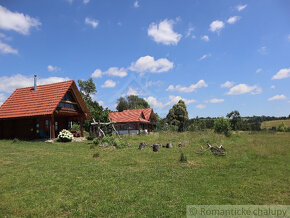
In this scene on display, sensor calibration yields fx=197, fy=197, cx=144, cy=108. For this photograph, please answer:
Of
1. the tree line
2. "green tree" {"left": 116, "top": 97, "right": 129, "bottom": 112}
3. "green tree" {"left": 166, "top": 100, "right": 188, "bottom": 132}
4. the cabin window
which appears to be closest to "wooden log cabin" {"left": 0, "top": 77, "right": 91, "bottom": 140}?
the tree line

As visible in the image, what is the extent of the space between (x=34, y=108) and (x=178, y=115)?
30108 mm

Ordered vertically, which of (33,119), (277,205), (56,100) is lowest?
(277,205)

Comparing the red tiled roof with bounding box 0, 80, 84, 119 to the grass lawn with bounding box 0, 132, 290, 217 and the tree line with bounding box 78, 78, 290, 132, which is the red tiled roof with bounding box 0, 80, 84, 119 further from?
the grass lawn with bounding box 0, 132, 290, 217

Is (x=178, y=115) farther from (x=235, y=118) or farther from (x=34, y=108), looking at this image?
(x=34, y=108)

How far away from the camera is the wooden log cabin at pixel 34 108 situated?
1954 centimetres

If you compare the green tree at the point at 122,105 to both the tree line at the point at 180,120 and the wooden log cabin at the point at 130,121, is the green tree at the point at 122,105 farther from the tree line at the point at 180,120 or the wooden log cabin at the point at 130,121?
the wooden log cabin at the point at 130,121

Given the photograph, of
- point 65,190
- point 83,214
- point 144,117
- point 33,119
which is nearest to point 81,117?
point 33,119

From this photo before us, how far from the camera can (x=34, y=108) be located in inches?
770

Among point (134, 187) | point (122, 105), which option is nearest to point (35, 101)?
point (134, 187)

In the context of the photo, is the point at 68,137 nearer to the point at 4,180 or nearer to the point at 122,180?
the point at 4,180

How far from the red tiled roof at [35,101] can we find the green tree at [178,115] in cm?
2634

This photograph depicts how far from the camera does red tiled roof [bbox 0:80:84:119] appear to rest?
62.5ft

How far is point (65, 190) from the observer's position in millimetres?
5340

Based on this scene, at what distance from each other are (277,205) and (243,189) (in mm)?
1038
